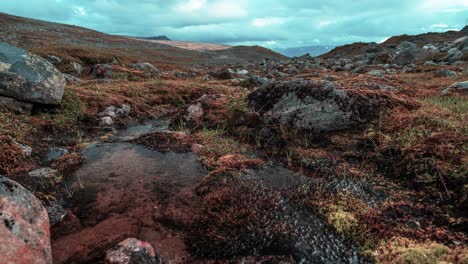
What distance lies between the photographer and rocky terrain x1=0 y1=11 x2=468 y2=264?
4.74m

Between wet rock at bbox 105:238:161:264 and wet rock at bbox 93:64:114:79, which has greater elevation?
wet rock at bbox 93:64:114:79

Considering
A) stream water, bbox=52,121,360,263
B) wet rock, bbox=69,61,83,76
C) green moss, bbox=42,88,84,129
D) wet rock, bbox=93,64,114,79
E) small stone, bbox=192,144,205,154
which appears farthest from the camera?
wet rock, bbox=69,61,83,76

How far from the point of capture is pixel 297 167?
820cm

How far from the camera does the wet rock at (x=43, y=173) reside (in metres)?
8.00

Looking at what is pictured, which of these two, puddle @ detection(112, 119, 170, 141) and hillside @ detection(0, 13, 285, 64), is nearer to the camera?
puddle @ detection(112, 119, 170, 141)

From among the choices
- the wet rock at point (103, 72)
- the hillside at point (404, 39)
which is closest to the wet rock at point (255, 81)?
the wet rock at point (103, 72)

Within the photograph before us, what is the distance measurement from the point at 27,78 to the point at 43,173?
6609 millimetres

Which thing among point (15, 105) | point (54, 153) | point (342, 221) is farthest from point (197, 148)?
point (15, 105)

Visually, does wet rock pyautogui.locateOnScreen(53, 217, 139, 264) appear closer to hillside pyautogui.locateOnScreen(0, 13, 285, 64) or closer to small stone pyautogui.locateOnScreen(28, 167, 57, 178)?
small stone pyautogui.locateOnScreen(28, 167, 57, 178)

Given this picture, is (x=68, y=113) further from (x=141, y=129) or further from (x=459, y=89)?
(x=459, y=89)

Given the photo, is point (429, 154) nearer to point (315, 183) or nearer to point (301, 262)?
point (315, 183)

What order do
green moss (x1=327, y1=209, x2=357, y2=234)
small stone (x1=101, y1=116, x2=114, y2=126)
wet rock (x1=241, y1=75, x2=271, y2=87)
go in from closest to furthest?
green moss (x1=327, y1=209, x2=357, y2=234) < small stone (x1=101, y1=116, x2=114, y2=126) < wet rock (x1=241, y1=75, x2=271, y2=87)

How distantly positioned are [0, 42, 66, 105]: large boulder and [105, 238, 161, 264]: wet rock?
11119mm

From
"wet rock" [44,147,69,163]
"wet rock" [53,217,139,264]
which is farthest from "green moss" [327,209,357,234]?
"wet rock" [44,147,69,163]
